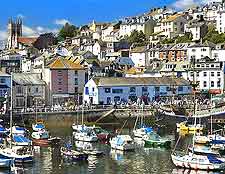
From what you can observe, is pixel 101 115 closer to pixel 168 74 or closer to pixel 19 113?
pixel 19 113

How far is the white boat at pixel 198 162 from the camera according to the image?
125 feet

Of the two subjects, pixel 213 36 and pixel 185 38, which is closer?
pixel 213 36

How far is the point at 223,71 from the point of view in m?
83.3

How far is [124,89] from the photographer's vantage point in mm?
76312

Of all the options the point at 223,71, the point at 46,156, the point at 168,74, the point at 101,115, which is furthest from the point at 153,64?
the point at 46,156

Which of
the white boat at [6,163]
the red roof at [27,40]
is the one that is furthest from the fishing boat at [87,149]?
the red roof at [27,40]

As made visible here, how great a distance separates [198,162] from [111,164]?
6.09 m

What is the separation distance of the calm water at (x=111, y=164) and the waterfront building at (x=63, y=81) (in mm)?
30733

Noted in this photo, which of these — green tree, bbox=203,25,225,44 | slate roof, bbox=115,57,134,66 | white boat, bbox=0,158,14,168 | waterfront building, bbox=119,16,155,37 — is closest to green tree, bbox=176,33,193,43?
green tree, bbox=203,25,225,44

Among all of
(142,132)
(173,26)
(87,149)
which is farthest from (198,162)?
(173,26)

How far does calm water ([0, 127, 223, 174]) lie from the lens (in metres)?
38.2

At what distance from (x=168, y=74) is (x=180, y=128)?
29.7m

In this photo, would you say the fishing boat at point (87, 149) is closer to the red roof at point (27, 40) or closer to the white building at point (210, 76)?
the white building at point (210, 76)

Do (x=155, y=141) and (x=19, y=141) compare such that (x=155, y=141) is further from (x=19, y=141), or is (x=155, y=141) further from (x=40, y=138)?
(x=19, y=141)
